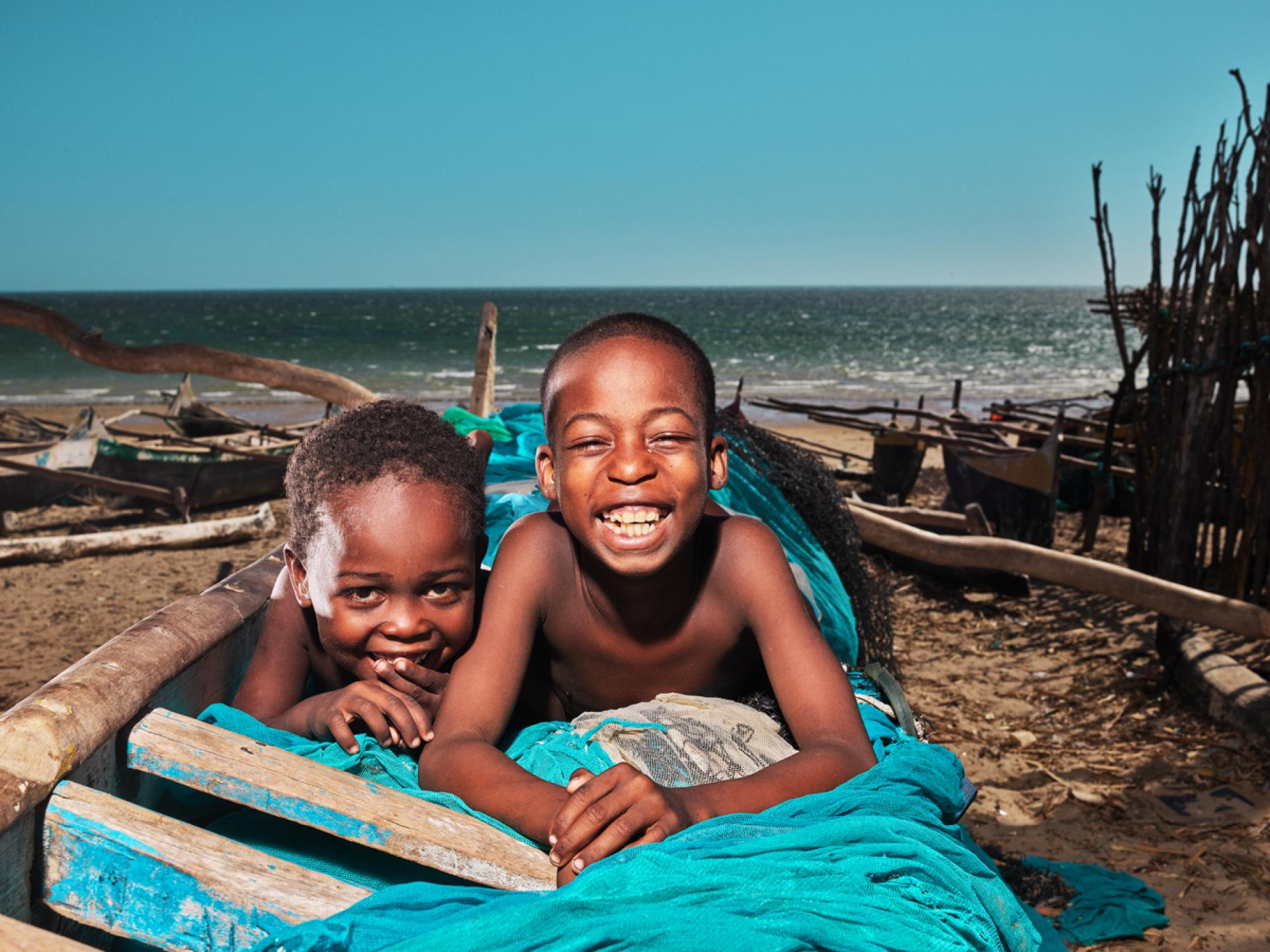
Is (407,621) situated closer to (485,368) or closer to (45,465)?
(485,368)

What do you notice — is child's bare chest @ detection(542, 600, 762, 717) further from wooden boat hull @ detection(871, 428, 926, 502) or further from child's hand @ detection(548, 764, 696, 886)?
wooden boat hull @ detection(871, 428, 926, 502)

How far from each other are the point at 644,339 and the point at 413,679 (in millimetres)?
831

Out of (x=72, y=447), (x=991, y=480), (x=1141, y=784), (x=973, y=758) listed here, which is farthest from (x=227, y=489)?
(x=1141, y=784)

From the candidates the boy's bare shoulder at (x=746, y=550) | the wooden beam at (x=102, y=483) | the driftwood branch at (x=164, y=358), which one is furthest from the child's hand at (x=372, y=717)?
the wooden beam at (x=102, y=483)

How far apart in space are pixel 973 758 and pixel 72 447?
7.95 m

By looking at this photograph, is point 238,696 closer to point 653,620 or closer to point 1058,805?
point 653,620

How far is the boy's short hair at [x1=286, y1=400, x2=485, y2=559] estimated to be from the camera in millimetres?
1995

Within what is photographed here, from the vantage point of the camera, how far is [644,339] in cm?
178

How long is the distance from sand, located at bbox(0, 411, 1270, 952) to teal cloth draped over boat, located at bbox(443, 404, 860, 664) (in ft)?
2.93

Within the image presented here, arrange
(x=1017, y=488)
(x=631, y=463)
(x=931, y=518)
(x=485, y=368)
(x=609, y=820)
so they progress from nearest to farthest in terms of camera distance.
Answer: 1. (x=609, y=820)
2. (x=631, y=463)
3. (x=485, y=368)
4. (x=931, y=518)
5. (x=1017, y=488)

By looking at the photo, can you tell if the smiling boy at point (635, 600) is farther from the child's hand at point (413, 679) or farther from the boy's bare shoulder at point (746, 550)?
the child's hand at point (413, 679)

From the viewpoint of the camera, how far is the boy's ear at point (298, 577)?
6.89 ft

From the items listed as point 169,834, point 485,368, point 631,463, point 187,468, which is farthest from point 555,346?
point 169,834

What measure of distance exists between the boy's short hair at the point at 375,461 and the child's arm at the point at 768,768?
606mm
